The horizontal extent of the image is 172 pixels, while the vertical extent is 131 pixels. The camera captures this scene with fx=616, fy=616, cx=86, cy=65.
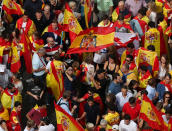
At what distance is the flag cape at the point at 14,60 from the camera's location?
1816 centimetres

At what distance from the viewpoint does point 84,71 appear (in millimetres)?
17234

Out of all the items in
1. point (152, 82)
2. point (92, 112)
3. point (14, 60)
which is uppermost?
point (14, 60)

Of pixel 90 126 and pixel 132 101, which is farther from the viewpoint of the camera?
pixel 132 101

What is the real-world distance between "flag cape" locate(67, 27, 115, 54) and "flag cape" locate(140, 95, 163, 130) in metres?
2.86

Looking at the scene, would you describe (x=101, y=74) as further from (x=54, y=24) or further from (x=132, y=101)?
(x=54, y=24)

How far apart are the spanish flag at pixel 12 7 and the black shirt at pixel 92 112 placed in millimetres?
5393

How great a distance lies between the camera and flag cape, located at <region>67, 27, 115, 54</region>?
1692 centimetres

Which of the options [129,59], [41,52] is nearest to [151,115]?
[129,59]

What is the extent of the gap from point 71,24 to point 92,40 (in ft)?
5.24

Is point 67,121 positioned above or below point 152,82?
below

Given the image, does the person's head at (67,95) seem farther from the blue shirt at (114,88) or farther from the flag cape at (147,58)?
the flag cape at (147,58)

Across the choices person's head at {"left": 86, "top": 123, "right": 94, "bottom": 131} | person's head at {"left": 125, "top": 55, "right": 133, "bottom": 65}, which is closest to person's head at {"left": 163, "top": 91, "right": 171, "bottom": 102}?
person's head at {"left": 125, "top": 55, "right": 133, "bottom": 65}

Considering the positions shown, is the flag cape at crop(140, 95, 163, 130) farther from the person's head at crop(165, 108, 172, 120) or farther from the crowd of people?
the person's head at crop(165, 108, 172, 120)

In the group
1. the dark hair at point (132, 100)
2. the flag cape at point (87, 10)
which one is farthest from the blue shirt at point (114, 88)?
the flag cape at point (87, 10)
